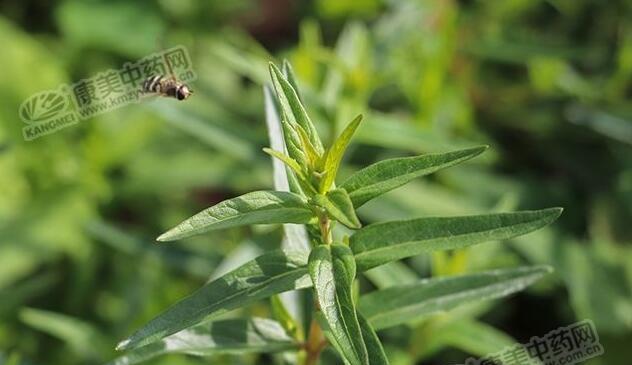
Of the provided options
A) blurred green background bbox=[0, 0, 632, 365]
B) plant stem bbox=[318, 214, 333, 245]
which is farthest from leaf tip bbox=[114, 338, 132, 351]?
blurred green background bbox=[0, 0, 632, 365]

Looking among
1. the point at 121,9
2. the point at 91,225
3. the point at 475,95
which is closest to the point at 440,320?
the point at 91,225

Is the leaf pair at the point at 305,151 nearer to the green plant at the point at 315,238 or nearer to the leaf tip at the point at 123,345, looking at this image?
the green plant at the point at 315,238

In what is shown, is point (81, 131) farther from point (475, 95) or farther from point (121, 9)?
point (475, 95)

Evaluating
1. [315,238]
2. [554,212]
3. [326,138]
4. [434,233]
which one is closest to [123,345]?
[315,238]

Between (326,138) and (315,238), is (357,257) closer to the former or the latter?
(315,238)

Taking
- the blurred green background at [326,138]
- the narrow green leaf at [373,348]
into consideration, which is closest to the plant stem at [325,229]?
the narrow green leaf at [373,348]

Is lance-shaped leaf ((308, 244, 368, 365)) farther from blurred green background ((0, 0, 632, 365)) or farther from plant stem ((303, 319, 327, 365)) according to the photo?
blurred green background ((0, 0, 632, 365))

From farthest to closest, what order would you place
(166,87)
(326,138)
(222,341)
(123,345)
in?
(326,138) → (166,87) → (222,341) → (123,345)
